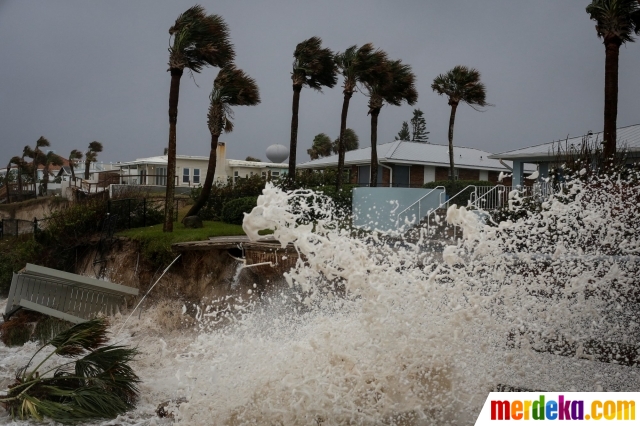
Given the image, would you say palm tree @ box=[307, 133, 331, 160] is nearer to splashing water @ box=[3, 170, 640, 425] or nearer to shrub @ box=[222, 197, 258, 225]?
shrub @ box=[222, 197, 258, 225]

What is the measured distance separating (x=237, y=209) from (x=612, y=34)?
492 inches

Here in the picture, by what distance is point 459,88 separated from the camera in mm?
27797

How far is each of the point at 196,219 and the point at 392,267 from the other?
12.5 m

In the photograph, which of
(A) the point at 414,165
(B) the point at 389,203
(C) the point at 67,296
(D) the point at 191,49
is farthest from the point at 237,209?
(A) the point at 414,165

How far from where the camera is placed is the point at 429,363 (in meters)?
7.86

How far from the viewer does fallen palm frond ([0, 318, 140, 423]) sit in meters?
8.17

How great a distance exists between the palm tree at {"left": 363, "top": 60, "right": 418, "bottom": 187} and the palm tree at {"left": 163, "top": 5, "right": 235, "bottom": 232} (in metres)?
6.83

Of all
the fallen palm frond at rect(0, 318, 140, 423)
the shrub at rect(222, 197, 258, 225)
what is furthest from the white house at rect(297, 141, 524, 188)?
the fallen palm frond at rect(0, 318, 140, 423)

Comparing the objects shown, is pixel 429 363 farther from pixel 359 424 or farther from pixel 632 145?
pixel 632 145

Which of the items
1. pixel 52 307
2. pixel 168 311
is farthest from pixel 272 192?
pixel 52 307

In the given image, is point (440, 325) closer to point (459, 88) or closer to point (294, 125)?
point (294, 125)

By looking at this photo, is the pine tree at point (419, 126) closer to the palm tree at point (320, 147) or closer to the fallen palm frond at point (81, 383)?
the palm tree at point (320, 147)

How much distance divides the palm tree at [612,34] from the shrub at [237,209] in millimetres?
11071

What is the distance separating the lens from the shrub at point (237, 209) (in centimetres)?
2019
